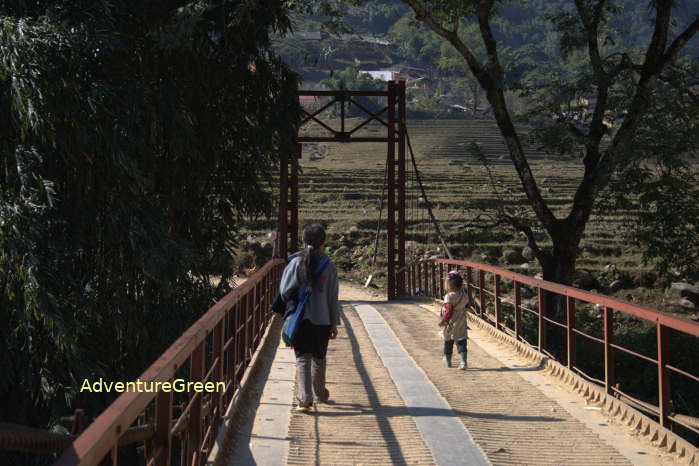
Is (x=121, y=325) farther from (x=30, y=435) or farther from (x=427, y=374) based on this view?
(x=30, y=435)

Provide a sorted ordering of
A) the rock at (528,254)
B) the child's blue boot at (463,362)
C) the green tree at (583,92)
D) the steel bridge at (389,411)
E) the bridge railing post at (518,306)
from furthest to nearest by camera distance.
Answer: the rock at (528,254)
the green tree at (583,92)
the bridge railing post at (518,306)
the child's blue boot at (463,362)
the steel bridge at (389,411)

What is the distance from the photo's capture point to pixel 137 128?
694cm

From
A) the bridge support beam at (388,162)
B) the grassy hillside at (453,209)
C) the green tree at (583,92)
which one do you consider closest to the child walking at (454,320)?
the green tree at (583,92)

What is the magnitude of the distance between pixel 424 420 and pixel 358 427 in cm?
42

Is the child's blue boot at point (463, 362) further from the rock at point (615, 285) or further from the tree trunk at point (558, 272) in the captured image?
the rock at point (615, 285)

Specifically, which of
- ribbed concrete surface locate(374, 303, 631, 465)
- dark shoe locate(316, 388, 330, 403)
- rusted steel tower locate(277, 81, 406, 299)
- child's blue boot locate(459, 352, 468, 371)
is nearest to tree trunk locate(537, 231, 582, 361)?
rusted steel tower locate(277, 81, 406, 299)

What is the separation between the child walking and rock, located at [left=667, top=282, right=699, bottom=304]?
17.9 metres

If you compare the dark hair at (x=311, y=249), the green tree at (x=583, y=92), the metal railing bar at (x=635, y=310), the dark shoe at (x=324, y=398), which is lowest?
the dark shoe at (x=324, y=398)

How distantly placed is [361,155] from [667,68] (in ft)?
149

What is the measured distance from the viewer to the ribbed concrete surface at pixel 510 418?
3877 mm

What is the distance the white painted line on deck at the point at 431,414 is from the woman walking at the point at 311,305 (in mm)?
706

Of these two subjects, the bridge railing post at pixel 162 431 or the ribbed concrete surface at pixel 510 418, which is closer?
the bridge railing post at pixel 162 431

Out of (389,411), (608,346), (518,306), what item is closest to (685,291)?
(518,306)

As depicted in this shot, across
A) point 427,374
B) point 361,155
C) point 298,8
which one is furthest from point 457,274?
point 361,155
